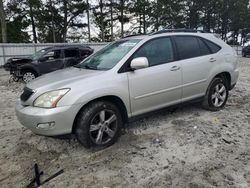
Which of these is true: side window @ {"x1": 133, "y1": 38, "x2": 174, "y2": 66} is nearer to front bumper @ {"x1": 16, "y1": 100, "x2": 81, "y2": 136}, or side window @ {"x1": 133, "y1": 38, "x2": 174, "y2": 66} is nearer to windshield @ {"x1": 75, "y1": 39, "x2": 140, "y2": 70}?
windshield @ {"x1": 75, "y1": 39, "x2": 140, "y2": 70}

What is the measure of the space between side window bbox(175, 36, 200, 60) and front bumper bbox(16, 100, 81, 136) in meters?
2.30

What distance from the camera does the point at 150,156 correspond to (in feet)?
11.6

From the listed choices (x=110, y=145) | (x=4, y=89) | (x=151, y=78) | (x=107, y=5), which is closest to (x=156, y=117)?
(x=151, y=78)

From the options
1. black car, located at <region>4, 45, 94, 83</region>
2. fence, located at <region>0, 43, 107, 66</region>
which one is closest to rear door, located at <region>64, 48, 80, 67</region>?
black car, located at <region>4, 45, 94, 83</region>

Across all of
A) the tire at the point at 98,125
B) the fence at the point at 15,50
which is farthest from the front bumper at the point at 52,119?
the fence at the point at 15,50

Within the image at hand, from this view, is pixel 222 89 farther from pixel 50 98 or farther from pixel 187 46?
pixel 50 98

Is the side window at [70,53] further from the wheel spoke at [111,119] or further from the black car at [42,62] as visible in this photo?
the wheel spoke at [111,119]

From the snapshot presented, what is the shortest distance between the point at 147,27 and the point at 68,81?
3533 centimetres

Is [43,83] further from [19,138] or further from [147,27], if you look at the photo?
[147,27]

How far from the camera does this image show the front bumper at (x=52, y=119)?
3312 millimetres

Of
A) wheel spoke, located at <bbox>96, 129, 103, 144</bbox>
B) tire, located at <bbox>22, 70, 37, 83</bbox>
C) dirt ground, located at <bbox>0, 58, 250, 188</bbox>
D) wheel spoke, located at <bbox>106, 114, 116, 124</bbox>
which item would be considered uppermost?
tire, located at <bbox>22, 70, 37, 83</bbox>

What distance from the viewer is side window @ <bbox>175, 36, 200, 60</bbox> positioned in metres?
4.66

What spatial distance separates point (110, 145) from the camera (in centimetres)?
386

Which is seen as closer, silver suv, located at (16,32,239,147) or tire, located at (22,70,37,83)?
silver suv, located at (16,32,239,147)
